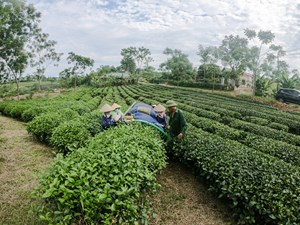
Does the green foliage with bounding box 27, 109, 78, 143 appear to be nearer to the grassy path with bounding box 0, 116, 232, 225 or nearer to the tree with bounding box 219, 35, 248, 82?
the grassy path with bounding box 0, 116, 232, 225

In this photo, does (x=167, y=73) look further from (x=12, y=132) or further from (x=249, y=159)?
(x=249, y=159)

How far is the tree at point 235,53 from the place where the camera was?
35625 mm

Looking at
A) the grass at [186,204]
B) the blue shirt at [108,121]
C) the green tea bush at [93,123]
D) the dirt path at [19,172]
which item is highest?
the blue shirt at [108,121]

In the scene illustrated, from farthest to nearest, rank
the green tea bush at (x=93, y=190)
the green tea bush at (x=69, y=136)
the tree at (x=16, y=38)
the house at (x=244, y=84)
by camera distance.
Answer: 1. the house at (x=244, y=84)
2. the tree at (x=16, y=38)
3. the green tea bush at (x=69, y=136)
4. the green tea bush at (x=93, y=190)

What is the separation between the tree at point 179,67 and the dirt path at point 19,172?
4280 cm

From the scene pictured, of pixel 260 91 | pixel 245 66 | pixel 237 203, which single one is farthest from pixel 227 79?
pixel 237 203

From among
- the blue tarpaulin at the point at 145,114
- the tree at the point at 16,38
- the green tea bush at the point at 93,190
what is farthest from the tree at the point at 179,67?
the green tea bush at the point at 93,190

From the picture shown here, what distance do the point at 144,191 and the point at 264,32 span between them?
115ft

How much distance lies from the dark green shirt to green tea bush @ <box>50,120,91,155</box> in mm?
2397

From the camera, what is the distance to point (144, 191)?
3.79 m

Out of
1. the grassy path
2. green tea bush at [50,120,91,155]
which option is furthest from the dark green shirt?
green tea bush at [50,120,91,155]

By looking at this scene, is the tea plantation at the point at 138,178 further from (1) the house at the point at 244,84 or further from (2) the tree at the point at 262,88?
(1) the house at the point at 244,84

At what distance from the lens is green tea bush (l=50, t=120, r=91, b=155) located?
6486 mm

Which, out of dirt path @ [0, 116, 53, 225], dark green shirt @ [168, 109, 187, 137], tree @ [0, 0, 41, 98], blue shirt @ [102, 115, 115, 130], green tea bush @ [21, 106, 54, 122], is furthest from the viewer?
tree @ [0, 0, 41, 98]
